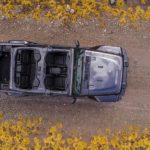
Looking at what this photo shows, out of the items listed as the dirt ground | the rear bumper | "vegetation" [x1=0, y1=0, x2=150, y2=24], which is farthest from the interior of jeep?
the rear bumper

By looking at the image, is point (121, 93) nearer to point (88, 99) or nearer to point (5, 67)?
point (88, 99)

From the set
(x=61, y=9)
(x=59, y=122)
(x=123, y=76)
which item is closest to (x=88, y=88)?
(x=123, y=76)

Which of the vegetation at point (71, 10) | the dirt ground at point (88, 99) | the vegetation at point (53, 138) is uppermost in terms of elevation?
the vegetation at point (71, 10)

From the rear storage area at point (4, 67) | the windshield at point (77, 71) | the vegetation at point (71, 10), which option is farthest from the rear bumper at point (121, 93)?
the rear storage area at point (4, 67)

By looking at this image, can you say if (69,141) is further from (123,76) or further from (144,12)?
(144,12)

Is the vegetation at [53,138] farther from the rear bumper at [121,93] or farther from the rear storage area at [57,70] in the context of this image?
the rear storage area at [57,70]

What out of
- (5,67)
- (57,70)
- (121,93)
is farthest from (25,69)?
(121,93)
